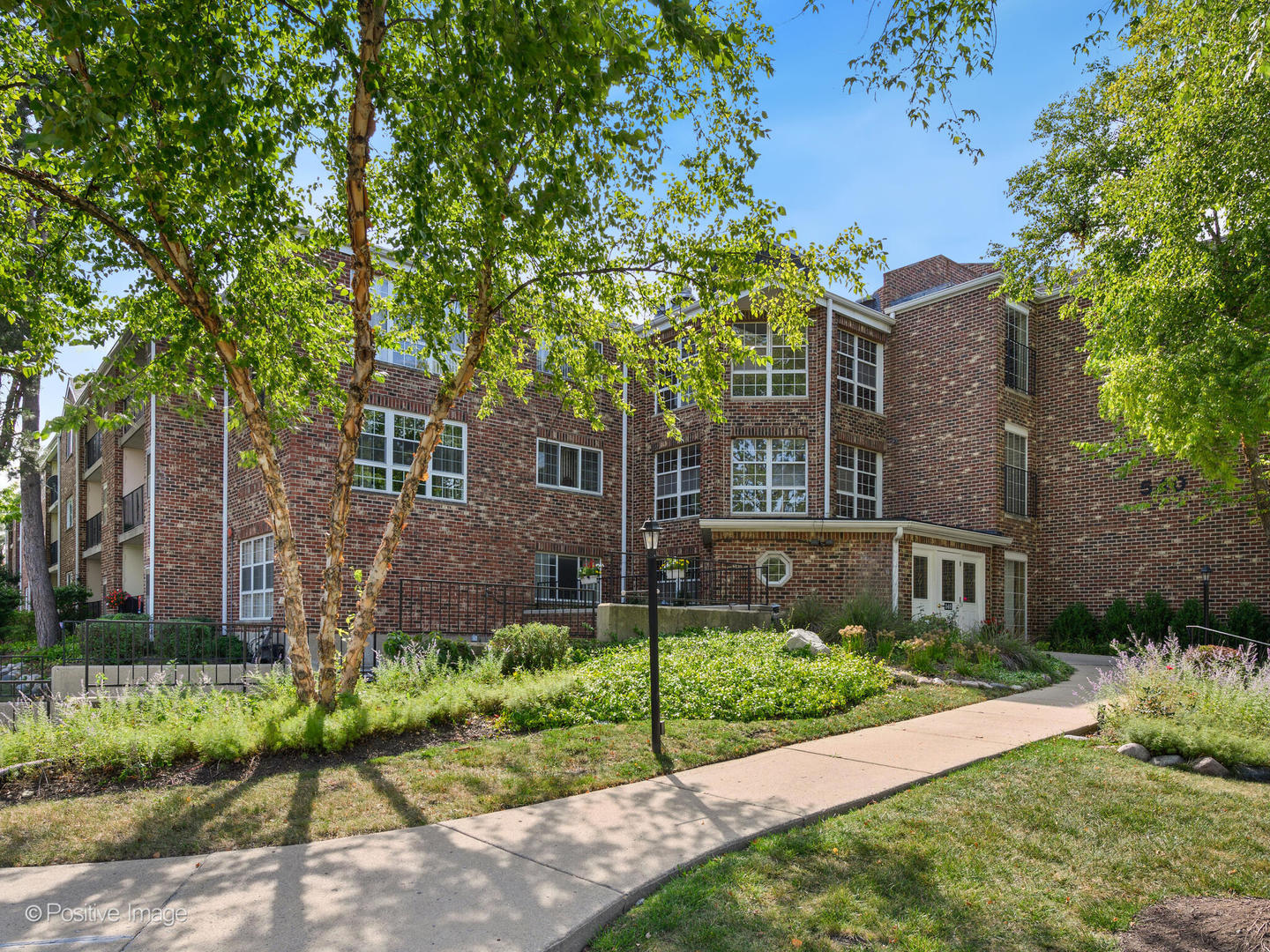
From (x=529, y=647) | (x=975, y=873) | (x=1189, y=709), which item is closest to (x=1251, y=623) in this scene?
(x=1189, y=709)

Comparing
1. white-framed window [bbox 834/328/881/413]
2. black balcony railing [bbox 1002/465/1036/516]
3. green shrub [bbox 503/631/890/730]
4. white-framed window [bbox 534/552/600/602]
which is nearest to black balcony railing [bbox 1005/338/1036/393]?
black balcony railing [bbox 1002/465/1036/516]

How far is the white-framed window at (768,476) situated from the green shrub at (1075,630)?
22.1ft

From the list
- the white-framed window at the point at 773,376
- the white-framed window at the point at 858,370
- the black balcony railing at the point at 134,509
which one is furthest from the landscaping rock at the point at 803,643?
the black balcony railing at the point at 134,509

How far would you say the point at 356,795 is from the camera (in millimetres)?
5609

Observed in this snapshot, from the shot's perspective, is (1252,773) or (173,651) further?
(173,651)

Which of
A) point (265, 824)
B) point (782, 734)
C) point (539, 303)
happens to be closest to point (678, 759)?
point (782, 734)

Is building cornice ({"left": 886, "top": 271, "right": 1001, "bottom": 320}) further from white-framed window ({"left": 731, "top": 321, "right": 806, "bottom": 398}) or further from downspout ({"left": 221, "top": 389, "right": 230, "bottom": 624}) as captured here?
downspout ({"left": 221, "top": 389, "right": 230, "bottom": 624})

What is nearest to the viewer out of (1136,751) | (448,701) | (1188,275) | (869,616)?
(1136,751)

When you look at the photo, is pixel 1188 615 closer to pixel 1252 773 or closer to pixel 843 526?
pixel 843 526

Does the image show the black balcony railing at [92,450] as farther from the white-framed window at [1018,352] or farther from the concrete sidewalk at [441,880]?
the white-framed window at [1018,352]

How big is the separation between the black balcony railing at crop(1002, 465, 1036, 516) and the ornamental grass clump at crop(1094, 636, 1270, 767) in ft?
33.2

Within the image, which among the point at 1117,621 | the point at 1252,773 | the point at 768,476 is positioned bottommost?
the point at 1117,621

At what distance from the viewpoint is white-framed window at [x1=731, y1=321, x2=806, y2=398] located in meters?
19.1

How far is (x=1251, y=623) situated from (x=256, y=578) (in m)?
20.0
